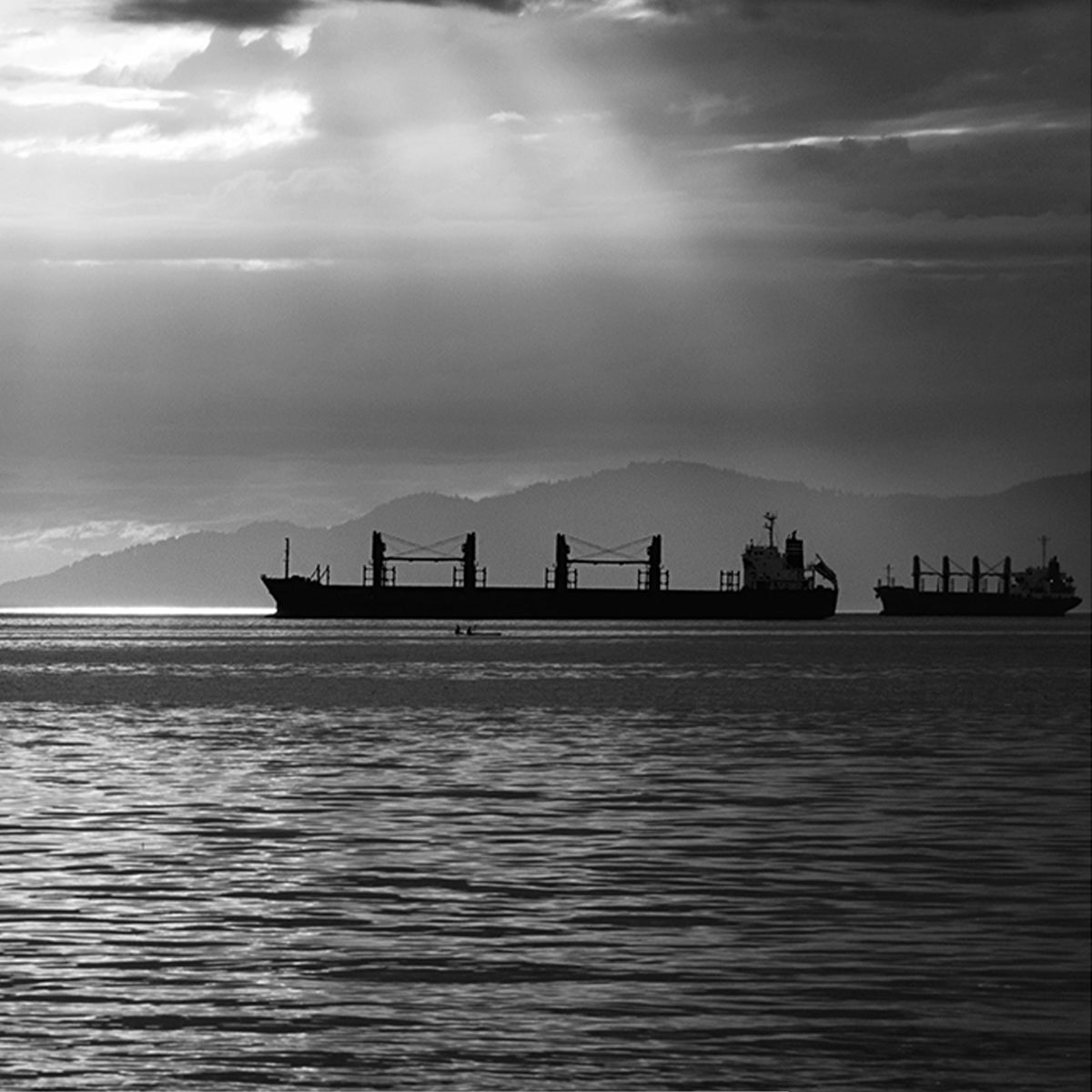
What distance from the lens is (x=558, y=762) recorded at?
44906 mm

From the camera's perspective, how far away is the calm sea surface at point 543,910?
15.7m

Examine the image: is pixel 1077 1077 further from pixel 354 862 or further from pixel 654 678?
pixel 654 678

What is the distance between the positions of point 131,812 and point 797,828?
10.2 m

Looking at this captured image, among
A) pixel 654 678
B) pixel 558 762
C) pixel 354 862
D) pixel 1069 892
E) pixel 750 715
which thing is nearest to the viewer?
pixel 1069 892

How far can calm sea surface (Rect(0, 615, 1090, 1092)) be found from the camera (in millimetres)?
15742

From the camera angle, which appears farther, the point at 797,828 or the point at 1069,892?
the point at 797,828

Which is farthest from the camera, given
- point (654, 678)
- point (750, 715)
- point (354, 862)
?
point (654, 678)

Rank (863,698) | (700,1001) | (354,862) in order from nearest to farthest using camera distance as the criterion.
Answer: (700,1001) → (354,862) → (863,698)

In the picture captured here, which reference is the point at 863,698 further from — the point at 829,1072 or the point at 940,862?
the point at 829,1072

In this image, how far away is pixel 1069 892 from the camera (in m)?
24.2

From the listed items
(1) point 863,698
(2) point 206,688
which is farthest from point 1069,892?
(2) point 206,688

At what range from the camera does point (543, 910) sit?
22656 mm

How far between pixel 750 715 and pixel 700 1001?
48000mm

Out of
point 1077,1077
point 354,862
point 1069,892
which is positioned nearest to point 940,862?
point 1069,892
